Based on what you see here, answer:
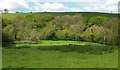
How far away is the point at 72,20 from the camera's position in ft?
260

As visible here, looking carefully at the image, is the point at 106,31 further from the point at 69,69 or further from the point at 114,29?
the point at 69,69

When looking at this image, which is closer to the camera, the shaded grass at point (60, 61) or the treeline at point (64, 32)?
the shaded grass at point (60, 61)

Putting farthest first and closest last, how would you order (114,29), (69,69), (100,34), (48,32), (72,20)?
1. (72,20)
2. (48,32)
3. (100,34)
4. (114,29)
5. (69,69)

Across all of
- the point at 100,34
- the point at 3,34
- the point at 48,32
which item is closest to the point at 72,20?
the point at 48,32

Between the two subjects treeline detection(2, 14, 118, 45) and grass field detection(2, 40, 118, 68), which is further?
treeline detection(2, 14, 118, 45)

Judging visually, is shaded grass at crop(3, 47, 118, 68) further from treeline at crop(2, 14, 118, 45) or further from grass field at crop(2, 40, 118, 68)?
treeline at crop(2, 14, 118, 45)

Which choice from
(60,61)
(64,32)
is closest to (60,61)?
(60,61)

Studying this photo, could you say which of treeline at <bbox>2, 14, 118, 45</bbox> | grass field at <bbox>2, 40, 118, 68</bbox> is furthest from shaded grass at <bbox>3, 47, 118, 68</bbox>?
treeline at <bbox>2, 14, 118, 45</bbox>

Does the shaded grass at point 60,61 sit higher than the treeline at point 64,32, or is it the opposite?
the treeline at point 64,32

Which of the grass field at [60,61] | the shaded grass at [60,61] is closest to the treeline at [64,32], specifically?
the grass field at [60,61]

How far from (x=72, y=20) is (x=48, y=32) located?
2155 centimetres

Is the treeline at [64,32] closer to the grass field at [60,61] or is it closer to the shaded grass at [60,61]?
the grass field at [60,61]

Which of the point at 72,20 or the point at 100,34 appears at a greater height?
the point at 72,20

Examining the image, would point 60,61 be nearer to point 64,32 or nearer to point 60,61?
point 60,61
